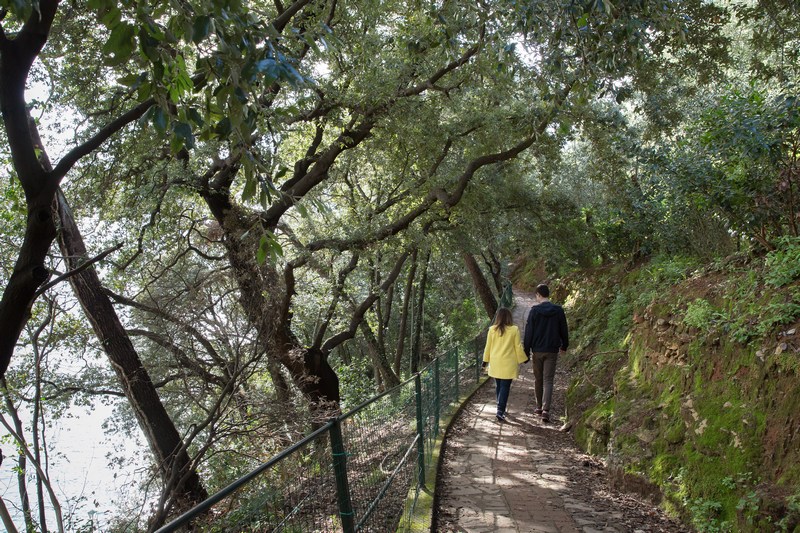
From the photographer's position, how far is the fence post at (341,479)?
306cm

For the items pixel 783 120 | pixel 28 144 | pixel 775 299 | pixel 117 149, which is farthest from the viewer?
pixel 117 149

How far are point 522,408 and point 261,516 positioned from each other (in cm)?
738

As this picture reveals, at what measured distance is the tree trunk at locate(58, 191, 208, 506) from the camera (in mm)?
7840

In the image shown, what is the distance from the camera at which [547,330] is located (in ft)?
25.3

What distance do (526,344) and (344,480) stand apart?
5.20 metres

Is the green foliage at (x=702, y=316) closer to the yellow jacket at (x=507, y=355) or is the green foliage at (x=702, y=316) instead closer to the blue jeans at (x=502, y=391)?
the yellow jacket at (x=507, y=355)

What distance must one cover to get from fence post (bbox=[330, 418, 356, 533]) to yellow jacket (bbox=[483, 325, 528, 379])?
184 inches

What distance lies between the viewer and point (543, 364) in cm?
790

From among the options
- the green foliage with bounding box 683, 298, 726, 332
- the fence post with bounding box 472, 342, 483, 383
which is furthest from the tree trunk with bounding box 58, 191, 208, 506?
the green foliage with bounding box 683, 298, 726, 332

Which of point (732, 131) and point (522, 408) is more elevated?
point (732, 131)

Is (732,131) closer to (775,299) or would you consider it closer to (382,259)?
(775,299)

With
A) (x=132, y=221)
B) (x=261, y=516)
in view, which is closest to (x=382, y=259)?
(x=132, y=221)

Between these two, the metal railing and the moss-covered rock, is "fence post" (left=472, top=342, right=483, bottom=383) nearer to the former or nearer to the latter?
the moss-covered rock

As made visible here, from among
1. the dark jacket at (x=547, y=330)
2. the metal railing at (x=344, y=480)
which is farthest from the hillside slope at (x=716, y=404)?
the metal railing at (x=344, y=480)
